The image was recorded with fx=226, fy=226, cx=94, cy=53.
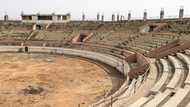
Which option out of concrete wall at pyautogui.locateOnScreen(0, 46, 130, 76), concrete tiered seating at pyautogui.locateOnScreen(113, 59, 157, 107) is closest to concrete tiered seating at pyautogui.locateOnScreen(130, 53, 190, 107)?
concrete tiered seating at pyautogui.locateOnScreen(113, 59, 157, 107)

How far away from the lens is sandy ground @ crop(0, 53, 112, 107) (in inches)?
572

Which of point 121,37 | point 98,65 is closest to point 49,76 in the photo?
point 98,65

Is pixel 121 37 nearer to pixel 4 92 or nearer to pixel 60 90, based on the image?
pixel 60 90

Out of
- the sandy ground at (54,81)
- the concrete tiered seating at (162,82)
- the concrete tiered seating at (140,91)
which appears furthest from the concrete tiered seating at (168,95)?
the sandy ground at (54,81)

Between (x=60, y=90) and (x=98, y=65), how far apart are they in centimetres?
956

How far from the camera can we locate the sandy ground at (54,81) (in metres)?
14.5

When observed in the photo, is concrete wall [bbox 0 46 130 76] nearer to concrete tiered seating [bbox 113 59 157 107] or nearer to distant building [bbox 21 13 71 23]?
concrete tiered seating [bbox 113 59 157 107]

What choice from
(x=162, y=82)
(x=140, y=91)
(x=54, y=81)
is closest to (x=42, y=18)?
(x=54, y=81)

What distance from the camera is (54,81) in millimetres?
19094

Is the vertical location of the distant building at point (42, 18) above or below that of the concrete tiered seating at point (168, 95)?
above

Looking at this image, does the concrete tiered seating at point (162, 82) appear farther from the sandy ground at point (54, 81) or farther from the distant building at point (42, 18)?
the distant building at point (42, 18)

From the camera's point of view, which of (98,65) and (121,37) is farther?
(121,37)

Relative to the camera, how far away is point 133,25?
3841 centimetres

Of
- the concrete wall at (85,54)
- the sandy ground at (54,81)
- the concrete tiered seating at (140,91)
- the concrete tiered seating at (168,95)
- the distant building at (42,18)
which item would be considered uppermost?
the distant building at (42,18)
